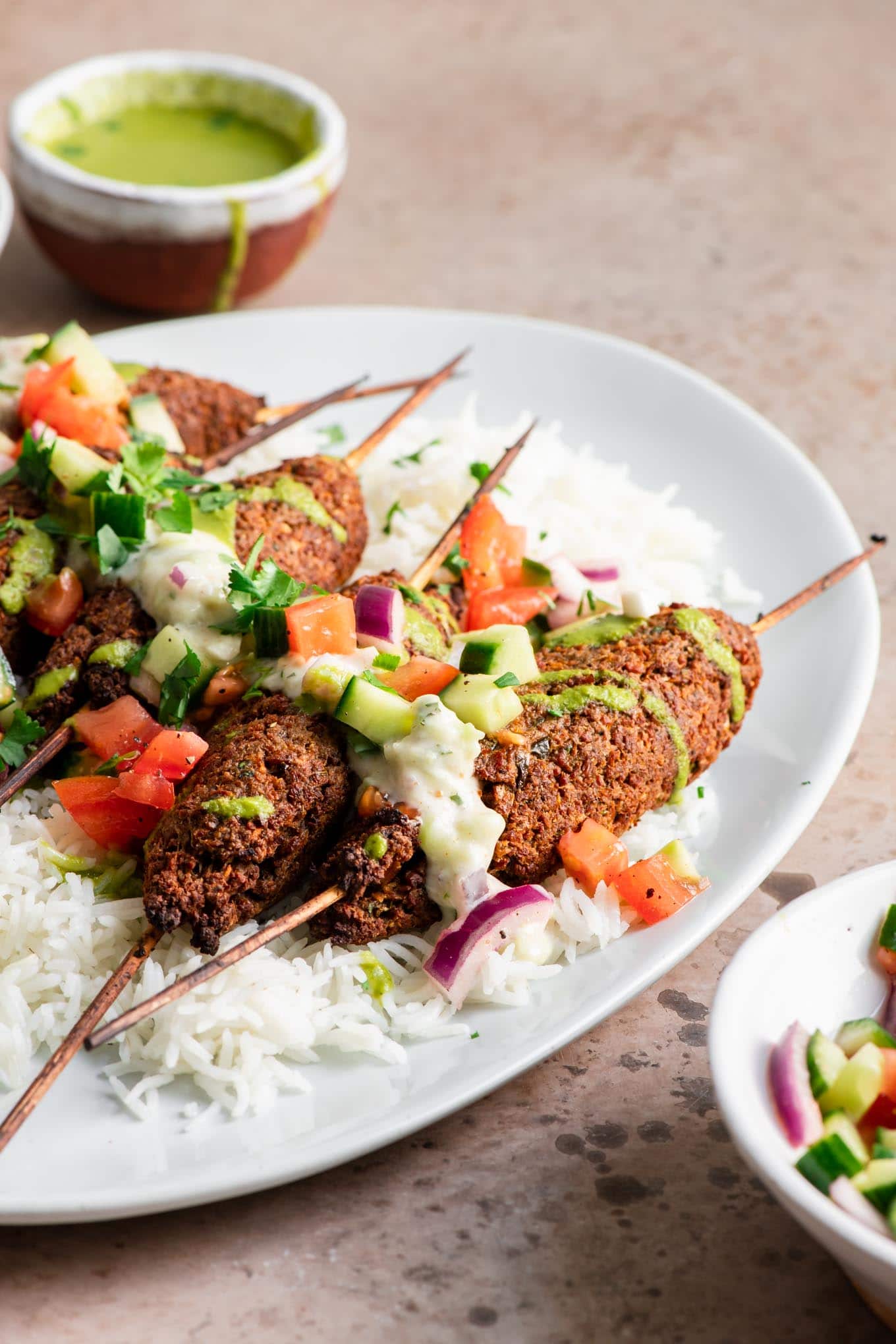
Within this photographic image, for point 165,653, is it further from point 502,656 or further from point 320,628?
point 502,656

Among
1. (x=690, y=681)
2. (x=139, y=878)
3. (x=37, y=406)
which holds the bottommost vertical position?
(x=139, y=878)

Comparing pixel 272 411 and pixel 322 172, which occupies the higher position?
pixel 322 172

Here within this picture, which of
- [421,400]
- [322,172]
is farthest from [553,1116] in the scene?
[322,172]

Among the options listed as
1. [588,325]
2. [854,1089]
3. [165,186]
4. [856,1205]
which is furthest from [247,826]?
[588,325]

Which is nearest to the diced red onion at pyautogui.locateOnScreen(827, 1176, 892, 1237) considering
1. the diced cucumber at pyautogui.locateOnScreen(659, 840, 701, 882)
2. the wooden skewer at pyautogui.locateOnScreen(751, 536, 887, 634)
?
the diced cucumber at pyautogui.locateOnScreen(659, 840, 701, 882)

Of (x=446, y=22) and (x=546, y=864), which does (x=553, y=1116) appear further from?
(x=446, y=22)

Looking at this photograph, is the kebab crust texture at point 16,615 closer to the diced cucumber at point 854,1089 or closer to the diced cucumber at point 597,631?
the diced cucumber at point 597,631

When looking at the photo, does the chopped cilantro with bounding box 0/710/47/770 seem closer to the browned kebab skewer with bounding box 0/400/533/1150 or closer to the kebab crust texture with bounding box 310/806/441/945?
the browned kebab skewer with bounding box 0/400/533/1150
